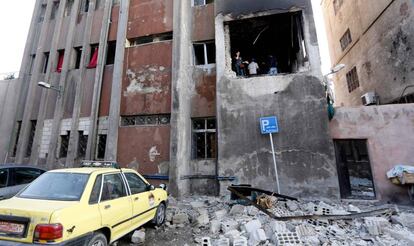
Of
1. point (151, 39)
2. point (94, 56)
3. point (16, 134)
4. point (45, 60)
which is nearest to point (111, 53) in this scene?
point (94, 56)

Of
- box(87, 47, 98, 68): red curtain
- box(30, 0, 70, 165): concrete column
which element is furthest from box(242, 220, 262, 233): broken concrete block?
box(30, 0, 70, 165): concrete column

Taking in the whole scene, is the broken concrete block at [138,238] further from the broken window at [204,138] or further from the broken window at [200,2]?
the broken window at [200,2]

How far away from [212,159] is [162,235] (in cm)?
458

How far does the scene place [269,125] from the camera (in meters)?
8.43

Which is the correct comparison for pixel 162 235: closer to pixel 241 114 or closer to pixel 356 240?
pixel 356 240

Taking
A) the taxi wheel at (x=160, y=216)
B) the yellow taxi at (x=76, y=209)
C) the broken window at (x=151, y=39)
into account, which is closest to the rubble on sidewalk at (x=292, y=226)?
the taxi wheel at (x=160, y=216)

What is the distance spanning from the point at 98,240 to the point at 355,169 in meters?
13.6

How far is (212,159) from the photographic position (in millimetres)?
9414

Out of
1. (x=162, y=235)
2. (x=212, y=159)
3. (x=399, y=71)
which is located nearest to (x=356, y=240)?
(x=162, y=235)

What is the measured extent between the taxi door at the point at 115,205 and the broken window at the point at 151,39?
7926mm

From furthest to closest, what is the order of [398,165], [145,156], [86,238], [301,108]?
[145,156] < [301,108] < [398,165] < [86,238]

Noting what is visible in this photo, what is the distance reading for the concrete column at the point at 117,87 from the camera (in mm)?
9578

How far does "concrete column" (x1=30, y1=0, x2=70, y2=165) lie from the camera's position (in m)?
11.0

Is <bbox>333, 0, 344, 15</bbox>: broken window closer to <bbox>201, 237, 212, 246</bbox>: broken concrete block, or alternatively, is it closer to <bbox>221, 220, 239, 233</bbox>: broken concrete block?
<bbox>221, 220, 239, 233</bbox>: broken concrete block
